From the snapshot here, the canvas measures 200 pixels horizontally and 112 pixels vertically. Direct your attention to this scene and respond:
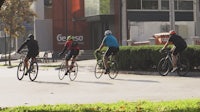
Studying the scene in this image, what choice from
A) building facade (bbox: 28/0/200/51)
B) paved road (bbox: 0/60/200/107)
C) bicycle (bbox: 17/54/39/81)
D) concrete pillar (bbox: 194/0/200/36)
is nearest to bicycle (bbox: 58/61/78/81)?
paved road (bbox: 0/60/200/107)

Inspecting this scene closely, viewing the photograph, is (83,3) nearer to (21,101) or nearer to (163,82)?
(163,82)

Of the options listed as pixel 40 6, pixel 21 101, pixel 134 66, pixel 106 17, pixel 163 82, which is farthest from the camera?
pixel 40 6

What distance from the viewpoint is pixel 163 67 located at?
19844mm

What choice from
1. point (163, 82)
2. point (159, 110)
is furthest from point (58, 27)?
point (159, 110)

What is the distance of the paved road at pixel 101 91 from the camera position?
1309 cm

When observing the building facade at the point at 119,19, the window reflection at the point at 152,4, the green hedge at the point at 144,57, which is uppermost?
the window reflection at the point at 152,4

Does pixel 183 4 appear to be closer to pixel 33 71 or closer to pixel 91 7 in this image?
pixel 91 7

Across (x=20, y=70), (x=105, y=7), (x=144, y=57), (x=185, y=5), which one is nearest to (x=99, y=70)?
(x=144, y=57)

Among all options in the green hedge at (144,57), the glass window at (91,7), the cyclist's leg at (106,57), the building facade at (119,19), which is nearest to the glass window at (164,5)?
the building facade at (119,19)

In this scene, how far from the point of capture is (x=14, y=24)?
140ft

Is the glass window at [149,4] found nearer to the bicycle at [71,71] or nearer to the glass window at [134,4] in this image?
the glass window at [134,4]

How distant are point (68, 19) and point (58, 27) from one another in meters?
1.50

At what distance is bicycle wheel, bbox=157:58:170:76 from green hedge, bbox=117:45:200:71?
718mm

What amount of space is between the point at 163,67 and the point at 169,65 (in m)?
0.32
